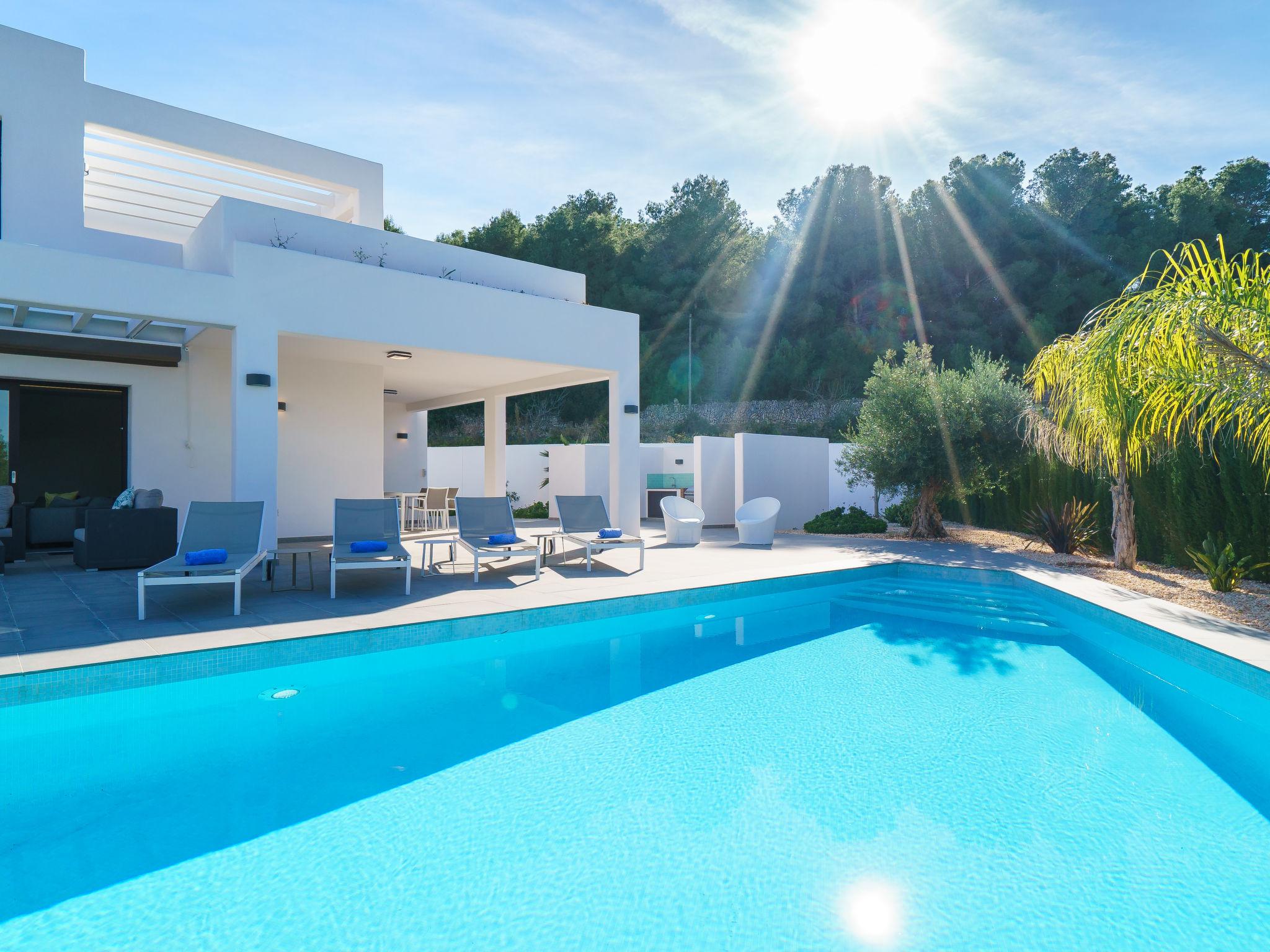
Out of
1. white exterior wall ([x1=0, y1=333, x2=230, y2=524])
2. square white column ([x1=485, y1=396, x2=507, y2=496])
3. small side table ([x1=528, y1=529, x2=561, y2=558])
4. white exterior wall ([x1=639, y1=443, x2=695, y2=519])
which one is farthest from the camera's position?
white exterior wall ([x1=639, y1=443, x2=695, y2=519])

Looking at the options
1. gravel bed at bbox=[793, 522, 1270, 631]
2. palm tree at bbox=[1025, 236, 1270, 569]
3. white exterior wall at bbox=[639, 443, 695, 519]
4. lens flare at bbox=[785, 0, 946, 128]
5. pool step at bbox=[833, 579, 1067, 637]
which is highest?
lens flare at bbox=[785, 0, 946, 128]

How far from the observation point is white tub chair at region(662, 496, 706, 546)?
1252cm

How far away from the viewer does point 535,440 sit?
90.3 ft

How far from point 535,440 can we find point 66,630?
22.2 m

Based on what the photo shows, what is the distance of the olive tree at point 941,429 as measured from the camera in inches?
496

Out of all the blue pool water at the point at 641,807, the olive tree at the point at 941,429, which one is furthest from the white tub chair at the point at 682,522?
the blue pool water at the point at 641,807

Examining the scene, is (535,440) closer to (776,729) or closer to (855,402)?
(855,402)

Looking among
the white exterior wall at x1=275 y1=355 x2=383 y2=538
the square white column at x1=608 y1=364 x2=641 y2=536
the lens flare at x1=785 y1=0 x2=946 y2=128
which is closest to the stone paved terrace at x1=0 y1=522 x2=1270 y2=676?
the square white column at x1=608 y1=364 x2=641 y2=536

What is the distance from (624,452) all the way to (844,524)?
17.8 ft

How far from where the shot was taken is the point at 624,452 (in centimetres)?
1201

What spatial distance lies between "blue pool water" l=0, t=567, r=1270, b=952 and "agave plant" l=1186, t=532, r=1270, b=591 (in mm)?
2524

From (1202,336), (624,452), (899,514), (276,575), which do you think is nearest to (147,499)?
(276,575)

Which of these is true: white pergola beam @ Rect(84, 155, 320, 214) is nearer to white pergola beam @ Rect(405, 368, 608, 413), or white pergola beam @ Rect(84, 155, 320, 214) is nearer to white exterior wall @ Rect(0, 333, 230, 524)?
white exterior wall @ Rect(0, 333, 230, 524)

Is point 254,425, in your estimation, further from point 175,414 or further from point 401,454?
point 401,454
